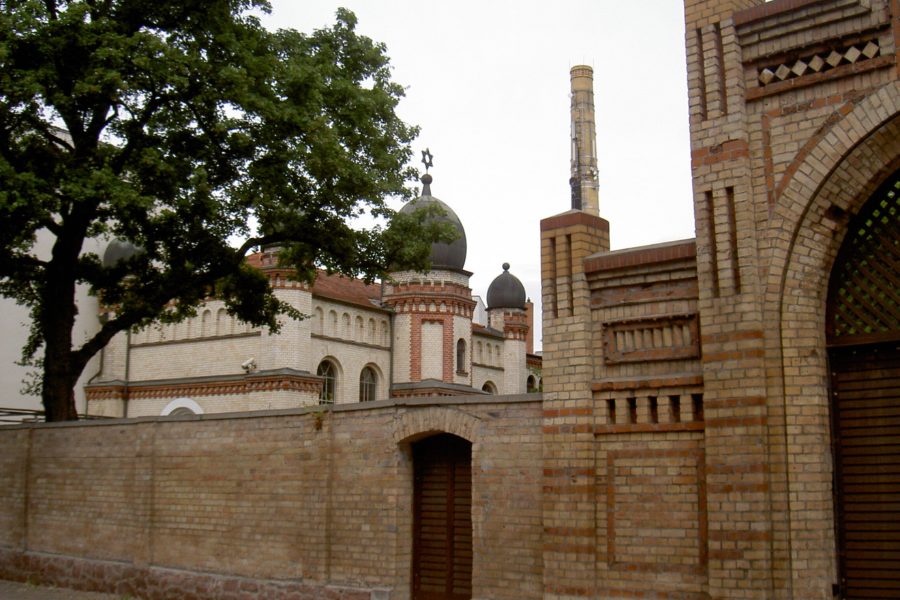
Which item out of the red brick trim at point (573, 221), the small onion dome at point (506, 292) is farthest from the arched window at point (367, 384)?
the red brick trim at point (573, 221)

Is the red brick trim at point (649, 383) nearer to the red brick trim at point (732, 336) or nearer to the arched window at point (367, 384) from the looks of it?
the red brick trim at point (732, 336)

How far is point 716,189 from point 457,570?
17.6ft

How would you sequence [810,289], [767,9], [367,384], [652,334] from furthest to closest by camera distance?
1. [367,384]
2. [652,334]
3. [767,9]
4. [810,289]

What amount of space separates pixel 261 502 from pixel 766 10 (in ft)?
27.8

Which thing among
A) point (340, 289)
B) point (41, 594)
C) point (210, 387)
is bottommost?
point (41, 594)

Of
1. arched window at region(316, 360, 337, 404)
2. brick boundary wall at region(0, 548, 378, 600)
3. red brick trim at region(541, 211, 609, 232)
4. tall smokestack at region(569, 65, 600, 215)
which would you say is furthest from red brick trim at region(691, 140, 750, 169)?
tall smokestack at region(569, 65, 600, 215)

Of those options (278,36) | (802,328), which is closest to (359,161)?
(278,36)

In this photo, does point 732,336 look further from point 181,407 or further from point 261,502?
point 181,407

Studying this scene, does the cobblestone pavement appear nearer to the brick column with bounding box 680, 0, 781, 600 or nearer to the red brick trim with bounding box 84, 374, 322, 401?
the brick column with bounding box 680, 0, 781, 600

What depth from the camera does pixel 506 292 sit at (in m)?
39.6

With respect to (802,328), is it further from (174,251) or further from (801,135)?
(174,251)

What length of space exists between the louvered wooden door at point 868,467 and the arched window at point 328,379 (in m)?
22.8

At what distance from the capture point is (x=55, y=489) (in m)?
14.1

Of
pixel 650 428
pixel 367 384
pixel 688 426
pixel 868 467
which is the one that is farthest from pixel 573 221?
pixel 367 384
